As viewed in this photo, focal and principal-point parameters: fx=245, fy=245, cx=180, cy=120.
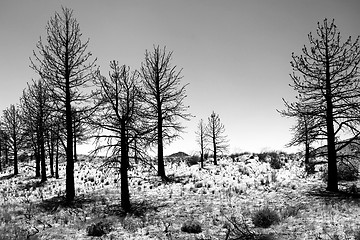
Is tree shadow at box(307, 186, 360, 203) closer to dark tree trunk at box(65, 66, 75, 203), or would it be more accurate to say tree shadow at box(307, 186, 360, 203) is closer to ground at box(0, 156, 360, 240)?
ground at box(0, 156, 360, 240)

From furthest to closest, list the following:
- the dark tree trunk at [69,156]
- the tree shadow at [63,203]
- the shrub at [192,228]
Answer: the dark tree trunk at [69,156] < the tree shadow at [63,203] < the shrub at [192,228]

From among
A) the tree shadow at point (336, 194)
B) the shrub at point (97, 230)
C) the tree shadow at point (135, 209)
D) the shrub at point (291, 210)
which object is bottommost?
the tree shadow at point (135, 209)

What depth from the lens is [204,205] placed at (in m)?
10.9

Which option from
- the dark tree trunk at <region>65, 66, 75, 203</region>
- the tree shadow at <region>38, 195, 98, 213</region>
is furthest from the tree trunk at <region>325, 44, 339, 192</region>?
the dark tree trunk at <region>65, 66, 75, 203</region>

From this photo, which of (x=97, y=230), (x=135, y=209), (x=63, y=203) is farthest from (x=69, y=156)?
(x=97, y=230)

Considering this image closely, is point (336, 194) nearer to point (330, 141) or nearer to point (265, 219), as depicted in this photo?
point (330, 141)

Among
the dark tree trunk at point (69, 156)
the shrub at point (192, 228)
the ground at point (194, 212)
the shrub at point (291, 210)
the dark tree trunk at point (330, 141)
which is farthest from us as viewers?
the dark tree trunk at point (69, 156)

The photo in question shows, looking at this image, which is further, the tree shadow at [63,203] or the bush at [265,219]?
the tree shadow at [63,203]

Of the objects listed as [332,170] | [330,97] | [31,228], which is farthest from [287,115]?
[31,228]

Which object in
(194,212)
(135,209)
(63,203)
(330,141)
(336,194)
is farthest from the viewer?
(63,203)

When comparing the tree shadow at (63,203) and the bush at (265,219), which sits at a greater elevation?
Result: the bush at (265,219)

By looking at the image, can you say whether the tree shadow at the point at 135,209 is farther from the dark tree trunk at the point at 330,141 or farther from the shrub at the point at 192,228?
the dark tree trunk at the point at 330,141

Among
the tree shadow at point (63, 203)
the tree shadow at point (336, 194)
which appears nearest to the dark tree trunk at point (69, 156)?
the tree shadow at point (63, 203)

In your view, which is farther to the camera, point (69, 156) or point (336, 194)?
point (69, 156)
